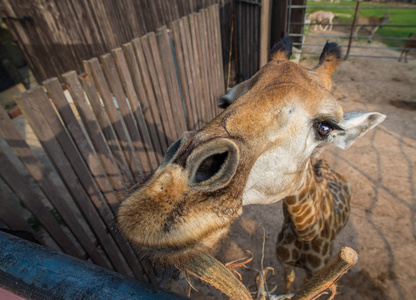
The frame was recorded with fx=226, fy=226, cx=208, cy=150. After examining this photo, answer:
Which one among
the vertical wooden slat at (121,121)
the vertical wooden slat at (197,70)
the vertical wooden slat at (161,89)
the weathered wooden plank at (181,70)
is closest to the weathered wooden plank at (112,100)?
the vertical wooden slat at (121,121)

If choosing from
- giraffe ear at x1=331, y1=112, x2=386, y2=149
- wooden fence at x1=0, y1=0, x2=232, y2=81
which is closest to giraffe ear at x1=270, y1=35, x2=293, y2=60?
giraffe ear at x1=331, y1=112, x2=386, y2=149

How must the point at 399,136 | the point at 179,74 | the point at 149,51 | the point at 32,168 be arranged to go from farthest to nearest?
the point at 399,136 → the point at 179,74 → the point at 149,51 → the point at 32,168

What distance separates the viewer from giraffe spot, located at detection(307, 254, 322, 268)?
101 inches

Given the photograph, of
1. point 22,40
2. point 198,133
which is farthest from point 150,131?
point 22,40

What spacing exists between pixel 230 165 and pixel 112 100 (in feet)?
6.48

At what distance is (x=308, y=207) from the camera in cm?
228

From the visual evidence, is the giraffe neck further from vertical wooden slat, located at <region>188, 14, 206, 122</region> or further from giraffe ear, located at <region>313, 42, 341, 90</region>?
vertical wooden slat, located at <region>188, 14, 206, 122</region>

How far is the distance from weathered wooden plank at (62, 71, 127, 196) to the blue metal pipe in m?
1.23

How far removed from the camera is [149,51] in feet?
9.50

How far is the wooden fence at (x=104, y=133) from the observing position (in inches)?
74.9

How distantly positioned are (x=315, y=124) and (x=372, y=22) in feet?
67.4

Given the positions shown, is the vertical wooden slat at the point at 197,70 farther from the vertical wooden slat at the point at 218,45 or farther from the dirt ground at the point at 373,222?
the dirt ground at the point at 373,222

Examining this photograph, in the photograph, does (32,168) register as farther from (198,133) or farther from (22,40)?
(22,40)

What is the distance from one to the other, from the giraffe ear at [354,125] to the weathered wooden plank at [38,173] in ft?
8.70
